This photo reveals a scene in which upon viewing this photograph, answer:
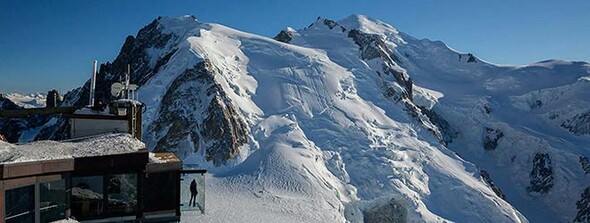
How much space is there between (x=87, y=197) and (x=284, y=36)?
64543 mm

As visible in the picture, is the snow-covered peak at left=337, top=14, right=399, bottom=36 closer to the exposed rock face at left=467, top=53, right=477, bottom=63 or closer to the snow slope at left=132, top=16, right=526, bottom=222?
the exposed rock face at left=467, top=53, right=477, bottom=63

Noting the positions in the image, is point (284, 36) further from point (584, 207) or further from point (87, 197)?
point (87, 197)

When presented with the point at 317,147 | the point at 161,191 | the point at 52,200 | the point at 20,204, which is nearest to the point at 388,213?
the point at 317,147

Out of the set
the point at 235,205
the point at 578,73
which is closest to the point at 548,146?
the point at 578,73

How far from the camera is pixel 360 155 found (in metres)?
43.6

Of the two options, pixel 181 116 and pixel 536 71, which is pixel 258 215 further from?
pixel 536 71

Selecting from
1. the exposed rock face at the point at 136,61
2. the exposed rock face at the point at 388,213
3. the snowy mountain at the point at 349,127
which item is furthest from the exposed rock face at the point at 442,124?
the exposed rock face at the point at 136,61

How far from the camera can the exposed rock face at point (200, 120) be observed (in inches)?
1571

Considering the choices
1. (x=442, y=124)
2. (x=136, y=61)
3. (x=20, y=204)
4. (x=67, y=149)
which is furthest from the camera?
(x=442, y=124)

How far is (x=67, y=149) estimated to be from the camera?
36.9ft

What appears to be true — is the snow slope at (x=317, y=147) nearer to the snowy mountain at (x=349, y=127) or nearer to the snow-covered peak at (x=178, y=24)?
the snowy mountain at (x=349, y=127)

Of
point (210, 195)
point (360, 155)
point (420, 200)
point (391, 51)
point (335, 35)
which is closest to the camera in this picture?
point (210, 195)

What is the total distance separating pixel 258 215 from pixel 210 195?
4.40 meters

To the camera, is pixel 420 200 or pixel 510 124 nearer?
pixel 420 200
